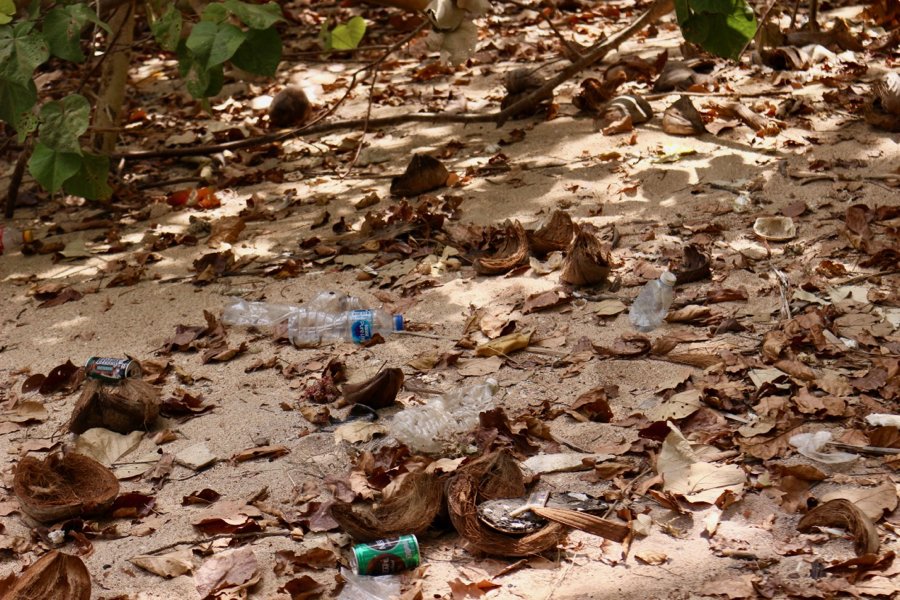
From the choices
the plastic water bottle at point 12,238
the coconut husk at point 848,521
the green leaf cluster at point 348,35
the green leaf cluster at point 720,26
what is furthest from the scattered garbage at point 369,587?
the plastic water bottle at point 12,238

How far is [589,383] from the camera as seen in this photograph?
3424 mm

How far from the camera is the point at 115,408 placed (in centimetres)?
343

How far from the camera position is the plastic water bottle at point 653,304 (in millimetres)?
3748

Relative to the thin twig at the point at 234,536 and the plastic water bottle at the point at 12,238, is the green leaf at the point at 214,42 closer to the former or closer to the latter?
the thin twig at the point at 234,536

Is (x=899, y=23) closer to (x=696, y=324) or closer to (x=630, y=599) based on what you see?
(x=696, y=324)

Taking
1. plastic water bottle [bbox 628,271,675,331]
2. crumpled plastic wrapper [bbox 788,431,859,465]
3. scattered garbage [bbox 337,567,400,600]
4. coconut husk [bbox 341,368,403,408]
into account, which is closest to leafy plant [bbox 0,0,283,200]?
coconut husk [bbox 341,368,403,408]

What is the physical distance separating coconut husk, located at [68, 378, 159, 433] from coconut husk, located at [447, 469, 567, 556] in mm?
1229

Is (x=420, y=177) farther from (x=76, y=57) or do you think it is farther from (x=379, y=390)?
(x=379, y=390)

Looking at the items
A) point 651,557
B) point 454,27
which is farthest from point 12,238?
point 651,557

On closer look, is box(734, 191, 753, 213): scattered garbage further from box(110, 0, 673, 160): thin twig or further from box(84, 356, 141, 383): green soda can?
box(84, 356, 141, 383): green soda can

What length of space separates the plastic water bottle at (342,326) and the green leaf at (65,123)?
112 cm

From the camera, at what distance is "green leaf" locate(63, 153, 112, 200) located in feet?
14.7

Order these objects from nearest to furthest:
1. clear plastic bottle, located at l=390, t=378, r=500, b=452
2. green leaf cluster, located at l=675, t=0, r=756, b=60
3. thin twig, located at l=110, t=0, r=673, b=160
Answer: clear plastic bottle, located at l=390, t=378, r=500, b=452, green leaf cluster, located at l=675, t=0, r=756, b=60, thin twig, located at l=110, t=0, r=673, b=160

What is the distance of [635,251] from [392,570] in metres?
2.14
